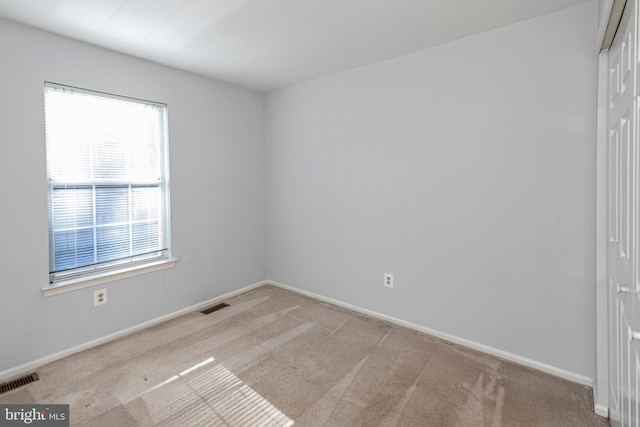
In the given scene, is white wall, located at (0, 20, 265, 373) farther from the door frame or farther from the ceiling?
the door frame

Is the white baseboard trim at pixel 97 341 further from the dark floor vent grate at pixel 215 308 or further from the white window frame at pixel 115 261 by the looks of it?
the white window frame at pixel 115 261

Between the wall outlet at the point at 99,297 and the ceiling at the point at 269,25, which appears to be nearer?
the ceiling at the point at 269,25

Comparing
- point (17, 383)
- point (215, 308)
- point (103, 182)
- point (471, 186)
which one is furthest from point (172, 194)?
point (471, 186)

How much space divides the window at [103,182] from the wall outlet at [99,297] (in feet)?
0.50

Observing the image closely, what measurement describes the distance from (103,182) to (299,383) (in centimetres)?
226

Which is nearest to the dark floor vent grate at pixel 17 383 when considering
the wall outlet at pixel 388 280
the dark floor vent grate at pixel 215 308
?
the dark floor vent grate at pixel 215 308

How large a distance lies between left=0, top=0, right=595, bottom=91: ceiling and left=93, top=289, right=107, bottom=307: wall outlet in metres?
2.00

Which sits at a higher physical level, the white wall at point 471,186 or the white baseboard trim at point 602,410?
the white wall at point 471,186

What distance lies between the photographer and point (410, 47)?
2584 mm

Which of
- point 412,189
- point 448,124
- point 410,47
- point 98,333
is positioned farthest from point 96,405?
point 410,47

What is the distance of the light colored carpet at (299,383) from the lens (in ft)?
5.87

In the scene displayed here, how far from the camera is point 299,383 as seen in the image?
2.09m

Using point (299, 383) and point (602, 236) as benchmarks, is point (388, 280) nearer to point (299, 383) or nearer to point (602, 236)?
point (299, 383)

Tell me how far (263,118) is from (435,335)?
308cm
